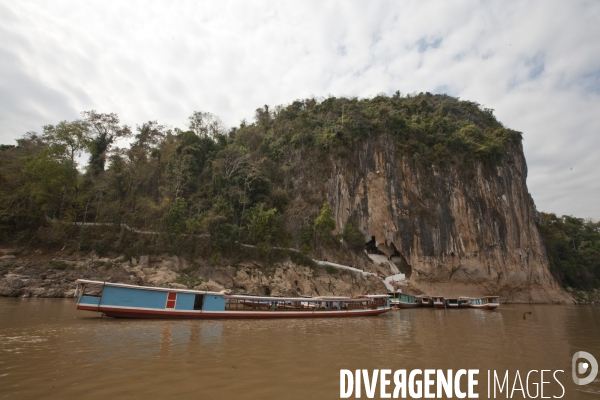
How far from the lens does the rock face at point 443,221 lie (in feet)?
113

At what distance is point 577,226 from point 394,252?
40561 millimetres

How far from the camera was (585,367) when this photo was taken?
8133 mm

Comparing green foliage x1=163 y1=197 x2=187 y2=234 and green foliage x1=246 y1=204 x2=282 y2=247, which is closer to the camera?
green foliage x1=163 y1=197 x2=187 y2=234

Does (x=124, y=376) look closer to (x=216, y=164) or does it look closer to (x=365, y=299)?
(x=365, y=299)

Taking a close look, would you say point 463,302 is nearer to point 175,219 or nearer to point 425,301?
point 425,301

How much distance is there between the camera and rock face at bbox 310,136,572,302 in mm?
34500

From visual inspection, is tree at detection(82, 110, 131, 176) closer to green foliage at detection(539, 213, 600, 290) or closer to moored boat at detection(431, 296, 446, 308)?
moored boat at detection(431, 296, 446, 308)

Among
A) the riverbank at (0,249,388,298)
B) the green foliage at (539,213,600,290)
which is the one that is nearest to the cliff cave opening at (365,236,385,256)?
the riverbank at (0,249,388,298)

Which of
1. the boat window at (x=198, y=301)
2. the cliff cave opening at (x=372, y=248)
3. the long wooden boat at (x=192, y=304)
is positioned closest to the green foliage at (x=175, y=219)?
the long wooden boat at (x=192, y=304)

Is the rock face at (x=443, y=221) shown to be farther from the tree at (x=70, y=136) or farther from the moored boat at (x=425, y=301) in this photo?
the tree at (x=70, y=136)

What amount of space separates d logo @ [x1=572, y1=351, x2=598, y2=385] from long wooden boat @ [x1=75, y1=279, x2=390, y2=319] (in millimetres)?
11012

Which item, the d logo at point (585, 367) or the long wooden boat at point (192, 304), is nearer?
the d logo at point (585, 367)

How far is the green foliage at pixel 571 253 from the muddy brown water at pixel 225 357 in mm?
39828

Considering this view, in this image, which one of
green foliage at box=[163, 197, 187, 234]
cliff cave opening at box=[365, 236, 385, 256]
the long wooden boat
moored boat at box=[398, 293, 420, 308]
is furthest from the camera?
cliff cave opening at box=[365, 236, 385, 256]
